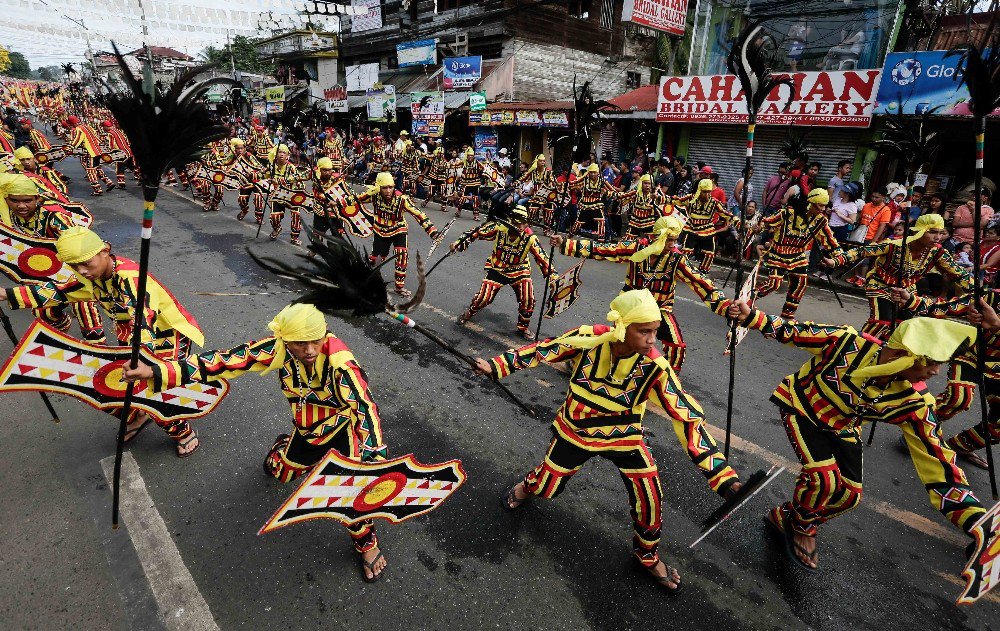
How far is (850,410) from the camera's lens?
308 centimetres

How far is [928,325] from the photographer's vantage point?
2598 mm

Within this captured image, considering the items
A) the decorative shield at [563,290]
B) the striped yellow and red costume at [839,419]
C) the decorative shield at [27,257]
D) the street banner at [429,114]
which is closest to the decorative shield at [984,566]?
the striped yellow and red costume at [839,419]

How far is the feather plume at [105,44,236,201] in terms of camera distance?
239cm

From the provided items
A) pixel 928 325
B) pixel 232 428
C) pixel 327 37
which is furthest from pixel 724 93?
pixel 327 37

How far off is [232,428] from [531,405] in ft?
9.15

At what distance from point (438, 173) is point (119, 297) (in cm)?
1513

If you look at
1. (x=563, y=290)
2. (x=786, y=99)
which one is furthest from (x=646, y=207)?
(x=563, y=290)

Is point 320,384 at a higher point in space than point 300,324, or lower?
lower

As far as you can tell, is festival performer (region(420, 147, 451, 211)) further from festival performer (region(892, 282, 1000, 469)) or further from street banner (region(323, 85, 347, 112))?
festival performer (region(892, 282, 1000, 469))

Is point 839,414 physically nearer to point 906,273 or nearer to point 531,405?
point 531,405

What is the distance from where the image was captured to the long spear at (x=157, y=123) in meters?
2.39

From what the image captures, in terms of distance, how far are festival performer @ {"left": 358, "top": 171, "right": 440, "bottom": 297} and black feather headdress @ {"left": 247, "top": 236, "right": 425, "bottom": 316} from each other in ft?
17.1

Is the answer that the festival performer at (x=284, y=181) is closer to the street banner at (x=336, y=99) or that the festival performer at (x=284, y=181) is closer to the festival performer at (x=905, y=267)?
the festival performer at (x=905, y=267)

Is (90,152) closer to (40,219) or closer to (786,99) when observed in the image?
(40,219)
